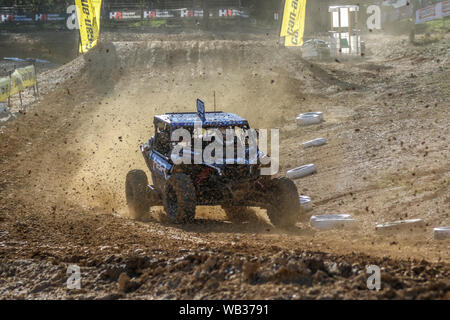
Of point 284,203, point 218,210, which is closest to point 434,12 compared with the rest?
point 218,210

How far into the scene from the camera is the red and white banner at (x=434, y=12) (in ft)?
114

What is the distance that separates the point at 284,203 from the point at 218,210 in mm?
2124

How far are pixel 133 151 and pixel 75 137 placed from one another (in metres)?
2.46

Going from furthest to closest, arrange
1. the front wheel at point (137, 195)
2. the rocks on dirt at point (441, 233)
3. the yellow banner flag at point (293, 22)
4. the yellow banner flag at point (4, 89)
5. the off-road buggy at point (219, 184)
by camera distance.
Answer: the yellow banner flag at point (293, 22) → the yellow banner flag at point (4, 89) → the front wheel at point (137, 195) → the off-road buggy at point (219, 184) → the rocks on dirt at point (441, 233)

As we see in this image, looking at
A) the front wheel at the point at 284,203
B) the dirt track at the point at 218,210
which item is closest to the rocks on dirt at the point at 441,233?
the dirt track at the point at 218,210

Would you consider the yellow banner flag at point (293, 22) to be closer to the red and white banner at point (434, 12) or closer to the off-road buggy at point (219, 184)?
the red and white banner at point (434, 12)

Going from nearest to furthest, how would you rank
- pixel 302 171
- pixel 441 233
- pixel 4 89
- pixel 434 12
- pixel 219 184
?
pixel 441 233, pixel 219 184, pixel 302 171, pixel 4 89, pixel 434 12

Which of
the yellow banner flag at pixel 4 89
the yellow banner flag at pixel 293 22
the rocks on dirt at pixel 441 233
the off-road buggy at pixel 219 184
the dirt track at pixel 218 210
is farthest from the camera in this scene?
the yellow banner flag at pixel 293 22

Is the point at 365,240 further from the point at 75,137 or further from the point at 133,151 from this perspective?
the point at 75,137

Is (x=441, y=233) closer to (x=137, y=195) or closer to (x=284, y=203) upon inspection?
(x=284, y=203)

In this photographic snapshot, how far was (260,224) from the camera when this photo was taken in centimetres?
1078

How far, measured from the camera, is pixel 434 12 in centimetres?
3575

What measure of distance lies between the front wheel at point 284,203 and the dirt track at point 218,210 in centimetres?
22
